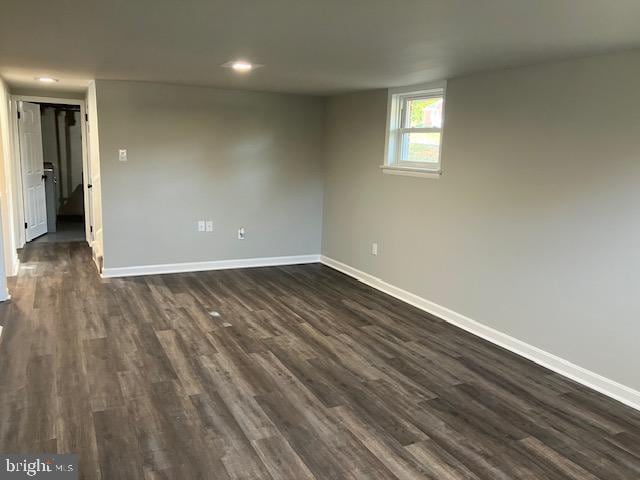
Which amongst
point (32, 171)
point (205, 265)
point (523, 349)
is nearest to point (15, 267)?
point (205, 265)

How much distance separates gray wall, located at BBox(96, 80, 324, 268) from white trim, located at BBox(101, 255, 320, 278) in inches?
2.4

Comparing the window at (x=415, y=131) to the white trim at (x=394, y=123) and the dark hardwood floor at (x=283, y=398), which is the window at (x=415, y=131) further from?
the dark hardwood floor at (x=283, y=398)

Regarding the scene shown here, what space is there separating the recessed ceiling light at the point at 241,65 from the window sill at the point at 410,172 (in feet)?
5.71

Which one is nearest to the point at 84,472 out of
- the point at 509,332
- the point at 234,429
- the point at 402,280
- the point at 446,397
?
the point at 234,429

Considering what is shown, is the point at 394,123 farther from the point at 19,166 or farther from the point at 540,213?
the point at 19,166

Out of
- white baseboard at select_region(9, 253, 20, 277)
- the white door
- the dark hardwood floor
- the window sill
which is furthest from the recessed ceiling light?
the white door

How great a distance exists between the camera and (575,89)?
3.29 m

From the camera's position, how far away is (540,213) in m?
3.58

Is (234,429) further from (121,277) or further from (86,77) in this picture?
(86,77)

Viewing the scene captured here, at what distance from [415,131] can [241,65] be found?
1.84 m

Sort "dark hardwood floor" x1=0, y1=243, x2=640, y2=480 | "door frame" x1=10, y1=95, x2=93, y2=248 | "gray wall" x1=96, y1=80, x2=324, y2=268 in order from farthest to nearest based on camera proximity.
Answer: "door frame" x1=10, y1=95, x2=93, y2=248 < "gray wall" x1=96, y1=80, x2=324, y2=268 < "dark hardwood floor" x1=0, y1=243, x2=640, y2=480

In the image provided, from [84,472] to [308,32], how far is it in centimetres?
239

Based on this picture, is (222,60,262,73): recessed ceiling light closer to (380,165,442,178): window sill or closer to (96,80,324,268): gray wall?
(96,80,324,268): gray wall

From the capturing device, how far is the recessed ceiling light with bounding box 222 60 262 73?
149 inches
